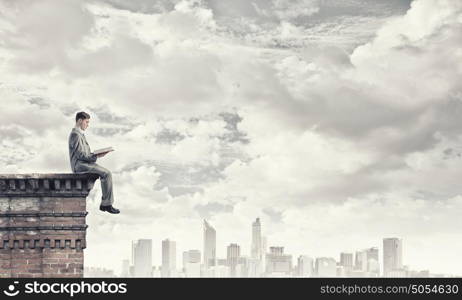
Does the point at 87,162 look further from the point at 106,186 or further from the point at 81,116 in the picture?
the point at 81,116

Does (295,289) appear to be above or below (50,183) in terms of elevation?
Answer: below

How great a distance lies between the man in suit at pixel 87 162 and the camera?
72.0 ft

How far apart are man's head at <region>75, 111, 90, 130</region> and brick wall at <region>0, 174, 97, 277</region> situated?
126 cm

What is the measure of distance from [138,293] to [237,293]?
2202mm

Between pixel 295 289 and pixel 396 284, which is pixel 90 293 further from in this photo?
pixel 396 284

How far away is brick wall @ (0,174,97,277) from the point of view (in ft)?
72.3

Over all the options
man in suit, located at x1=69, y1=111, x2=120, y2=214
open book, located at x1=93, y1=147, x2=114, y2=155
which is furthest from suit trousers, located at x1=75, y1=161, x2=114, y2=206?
open book, located at x1=93, y1=147, x2=114, y2=155

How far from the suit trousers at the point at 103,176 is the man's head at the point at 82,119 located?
934mm

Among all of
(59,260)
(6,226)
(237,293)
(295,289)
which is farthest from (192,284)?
(6,226)

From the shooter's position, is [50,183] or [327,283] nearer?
[327,283]

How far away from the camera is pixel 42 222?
22.3 meters

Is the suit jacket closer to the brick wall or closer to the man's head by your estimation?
the man's head

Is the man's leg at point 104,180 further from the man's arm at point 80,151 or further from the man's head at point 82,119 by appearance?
the man's head at point 82,119

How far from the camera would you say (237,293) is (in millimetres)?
19594
